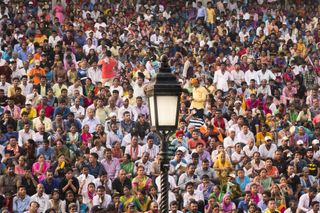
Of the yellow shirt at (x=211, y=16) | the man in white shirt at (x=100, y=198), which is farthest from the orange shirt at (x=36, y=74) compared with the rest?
the yellow shirt at (x=211, y=16)

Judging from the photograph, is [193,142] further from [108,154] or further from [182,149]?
[108,154]

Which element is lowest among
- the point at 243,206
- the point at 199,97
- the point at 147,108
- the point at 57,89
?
the point at 243,206

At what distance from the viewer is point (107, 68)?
32.3 m

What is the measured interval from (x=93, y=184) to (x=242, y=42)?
14.0 m

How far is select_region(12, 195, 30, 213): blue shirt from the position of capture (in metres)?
23.5

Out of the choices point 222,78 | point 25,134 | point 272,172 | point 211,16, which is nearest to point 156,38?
point 211,16

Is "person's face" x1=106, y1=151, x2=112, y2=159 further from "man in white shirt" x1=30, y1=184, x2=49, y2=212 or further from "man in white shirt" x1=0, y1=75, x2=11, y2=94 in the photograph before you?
"man in white shirt" x1=0, y1=75, x2=11, y2=94

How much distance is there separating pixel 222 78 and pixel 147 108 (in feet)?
14.5

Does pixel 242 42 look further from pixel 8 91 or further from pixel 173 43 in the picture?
pixel 8 91

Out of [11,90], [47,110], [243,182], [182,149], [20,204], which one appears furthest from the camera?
[11,90]

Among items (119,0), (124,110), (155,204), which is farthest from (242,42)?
(155,204)

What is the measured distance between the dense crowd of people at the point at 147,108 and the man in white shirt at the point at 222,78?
5 centimetres

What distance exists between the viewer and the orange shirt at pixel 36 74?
3042cm

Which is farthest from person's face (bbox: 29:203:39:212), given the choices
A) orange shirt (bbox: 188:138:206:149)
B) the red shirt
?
the red shirt
